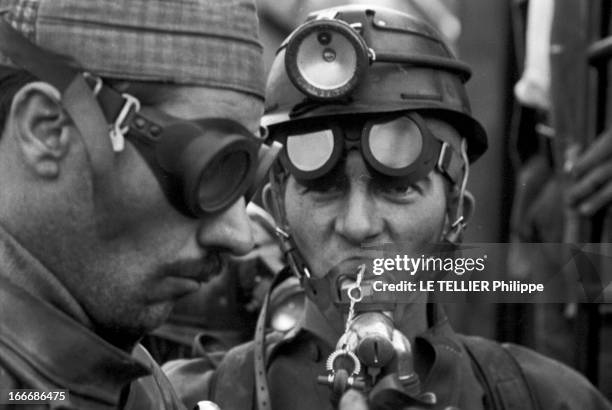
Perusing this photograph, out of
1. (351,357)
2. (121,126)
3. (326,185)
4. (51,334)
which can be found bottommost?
(351,357)

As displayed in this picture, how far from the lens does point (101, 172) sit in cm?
248

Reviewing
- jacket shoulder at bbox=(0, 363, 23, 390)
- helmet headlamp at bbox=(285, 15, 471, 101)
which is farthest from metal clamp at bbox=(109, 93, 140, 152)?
helmet headlamp at bbox=(285, 15, 471, 101)

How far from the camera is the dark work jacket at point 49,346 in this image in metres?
2.39

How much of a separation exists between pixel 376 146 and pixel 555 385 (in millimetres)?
910

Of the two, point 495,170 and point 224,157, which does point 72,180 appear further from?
point 495,170

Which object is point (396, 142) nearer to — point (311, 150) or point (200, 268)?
point (311, 150)

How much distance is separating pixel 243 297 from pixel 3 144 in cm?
324

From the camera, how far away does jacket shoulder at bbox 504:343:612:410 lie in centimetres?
399

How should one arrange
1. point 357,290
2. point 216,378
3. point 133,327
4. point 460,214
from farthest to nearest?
1. point 460,214
2. point 216,378
3. point 357,290
4. point 133,327

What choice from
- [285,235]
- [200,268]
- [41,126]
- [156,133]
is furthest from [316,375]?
[41,126]

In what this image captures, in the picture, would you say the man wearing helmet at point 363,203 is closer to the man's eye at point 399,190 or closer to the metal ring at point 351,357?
the man's eye at point 399,190

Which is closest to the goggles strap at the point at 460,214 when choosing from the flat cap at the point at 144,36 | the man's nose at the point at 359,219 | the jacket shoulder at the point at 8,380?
the man's nose at the point at 359,219

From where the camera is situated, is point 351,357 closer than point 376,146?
Yes

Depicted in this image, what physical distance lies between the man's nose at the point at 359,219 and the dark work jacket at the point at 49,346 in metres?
1.32
